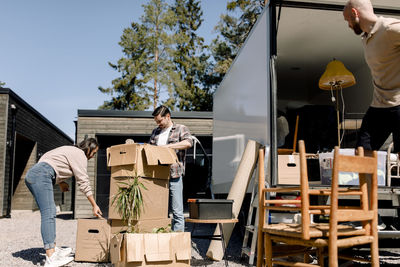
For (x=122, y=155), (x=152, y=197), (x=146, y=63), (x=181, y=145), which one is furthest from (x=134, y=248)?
(x=146, y=63)

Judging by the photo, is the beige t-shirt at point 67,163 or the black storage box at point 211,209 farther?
the beige t-shirt at point 67,163

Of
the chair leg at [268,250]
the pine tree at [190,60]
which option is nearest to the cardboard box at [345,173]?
the chair leg at [268,250]

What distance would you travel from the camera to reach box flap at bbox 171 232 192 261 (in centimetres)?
318

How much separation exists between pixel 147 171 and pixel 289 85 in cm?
429

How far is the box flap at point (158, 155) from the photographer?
145 inches

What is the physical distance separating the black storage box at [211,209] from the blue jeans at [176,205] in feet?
1.90

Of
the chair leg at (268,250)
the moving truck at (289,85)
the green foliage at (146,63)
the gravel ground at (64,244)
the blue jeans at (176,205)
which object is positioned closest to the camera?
the chair leg at (268,250)

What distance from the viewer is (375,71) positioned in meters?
2.90

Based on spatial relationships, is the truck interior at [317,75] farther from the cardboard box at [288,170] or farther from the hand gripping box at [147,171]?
the hand gripping box at [147,171]

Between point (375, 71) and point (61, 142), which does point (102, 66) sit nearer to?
point (61, 142)

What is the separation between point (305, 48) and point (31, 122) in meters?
9.96

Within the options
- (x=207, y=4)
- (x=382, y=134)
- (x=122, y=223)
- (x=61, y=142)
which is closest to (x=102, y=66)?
(x=61, y=142)

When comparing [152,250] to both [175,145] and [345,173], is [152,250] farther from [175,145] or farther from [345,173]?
[345,173]

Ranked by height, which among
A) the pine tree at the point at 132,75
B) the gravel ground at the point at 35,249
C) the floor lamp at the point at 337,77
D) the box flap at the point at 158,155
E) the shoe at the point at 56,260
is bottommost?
the gravel ground at the point at 35,249
